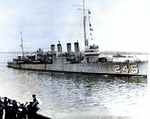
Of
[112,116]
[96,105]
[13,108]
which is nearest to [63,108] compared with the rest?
[96,105]

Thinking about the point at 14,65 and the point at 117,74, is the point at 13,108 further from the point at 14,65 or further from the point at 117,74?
the point at 14,65

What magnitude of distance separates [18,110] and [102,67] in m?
22.8

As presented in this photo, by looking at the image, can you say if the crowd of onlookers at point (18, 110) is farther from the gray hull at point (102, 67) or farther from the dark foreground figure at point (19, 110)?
the gray hull at point (102, 67)

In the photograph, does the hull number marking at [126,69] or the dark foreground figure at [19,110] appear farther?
the hull number marking at [126,69]

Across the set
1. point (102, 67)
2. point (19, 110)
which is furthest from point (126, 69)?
point (19, 110)

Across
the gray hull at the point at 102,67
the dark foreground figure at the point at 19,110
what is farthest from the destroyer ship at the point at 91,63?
the dark foreground figure at the point at 19,110

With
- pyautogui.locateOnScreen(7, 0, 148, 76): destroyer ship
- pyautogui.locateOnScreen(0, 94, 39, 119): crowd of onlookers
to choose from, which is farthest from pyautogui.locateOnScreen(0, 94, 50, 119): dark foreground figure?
pyautogui.locateOnScreen(7, 0, 148, 76): destroyer ship

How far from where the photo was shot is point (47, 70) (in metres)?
39.7

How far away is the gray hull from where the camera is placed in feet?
89.1

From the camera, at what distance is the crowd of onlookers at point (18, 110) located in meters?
7.70

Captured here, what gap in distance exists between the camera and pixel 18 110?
8.09 m

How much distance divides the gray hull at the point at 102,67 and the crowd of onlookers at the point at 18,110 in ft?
70.4

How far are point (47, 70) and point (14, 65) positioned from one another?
1522 cm

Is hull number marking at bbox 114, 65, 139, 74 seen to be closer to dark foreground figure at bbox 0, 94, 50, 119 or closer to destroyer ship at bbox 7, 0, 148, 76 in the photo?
destroyer ship at bbox 7, 0, 148, 76
